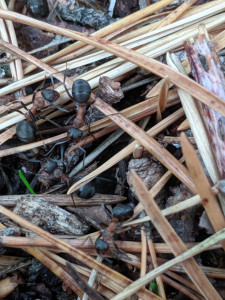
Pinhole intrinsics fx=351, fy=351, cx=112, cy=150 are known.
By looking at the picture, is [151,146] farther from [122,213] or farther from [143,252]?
[143,252]

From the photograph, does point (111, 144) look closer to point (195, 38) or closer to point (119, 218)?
point (119, 218)

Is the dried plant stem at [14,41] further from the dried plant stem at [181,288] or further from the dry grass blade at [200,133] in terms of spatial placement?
the dried plant stem at [181,288]

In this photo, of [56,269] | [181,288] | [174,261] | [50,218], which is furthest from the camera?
[50,218]

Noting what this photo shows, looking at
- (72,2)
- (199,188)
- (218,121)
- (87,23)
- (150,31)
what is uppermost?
(72,2)

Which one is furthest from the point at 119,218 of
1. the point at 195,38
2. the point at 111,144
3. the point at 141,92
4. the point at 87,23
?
the point at 87,23

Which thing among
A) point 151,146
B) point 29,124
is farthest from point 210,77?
point 29,124
